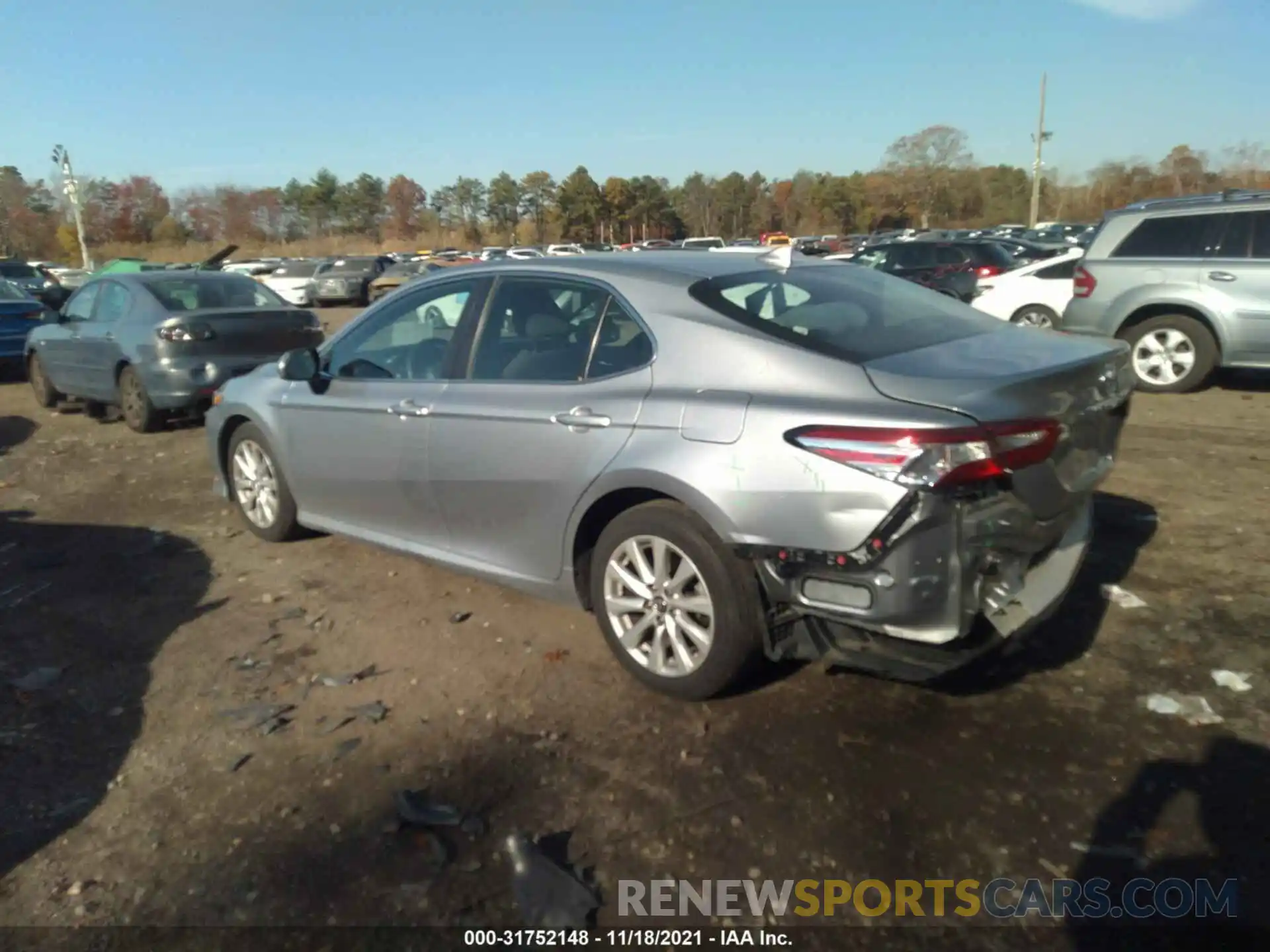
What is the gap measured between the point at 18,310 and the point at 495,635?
1280cm

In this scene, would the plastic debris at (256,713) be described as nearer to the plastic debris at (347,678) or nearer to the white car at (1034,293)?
the plastic debris at (347,678)

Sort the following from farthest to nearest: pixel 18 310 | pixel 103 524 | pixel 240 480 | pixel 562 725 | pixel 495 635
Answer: pixel 18 310 → pixel 103 524 → pixel 240 480 → pixel 495 635 → pixel 562 725

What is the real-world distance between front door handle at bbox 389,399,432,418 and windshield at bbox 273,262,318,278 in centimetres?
2944

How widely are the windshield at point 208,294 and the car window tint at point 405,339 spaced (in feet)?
16.3

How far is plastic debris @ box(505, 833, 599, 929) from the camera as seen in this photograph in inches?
104

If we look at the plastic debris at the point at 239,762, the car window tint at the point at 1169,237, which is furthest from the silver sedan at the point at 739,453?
the car window tint at the point at 1169,237

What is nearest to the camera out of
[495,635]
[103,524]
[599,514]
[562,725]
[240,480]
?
[562,725]

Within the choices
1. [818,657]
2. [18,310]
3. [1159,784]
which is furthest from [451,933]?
[18,310]

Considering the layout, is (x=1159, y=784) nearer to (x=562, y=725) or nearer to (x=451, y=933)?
(x=562, y=725)

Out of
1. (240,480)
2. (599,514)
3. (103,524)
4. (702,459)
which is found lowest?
(103,524)

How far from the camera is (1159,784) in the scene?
3.12 m

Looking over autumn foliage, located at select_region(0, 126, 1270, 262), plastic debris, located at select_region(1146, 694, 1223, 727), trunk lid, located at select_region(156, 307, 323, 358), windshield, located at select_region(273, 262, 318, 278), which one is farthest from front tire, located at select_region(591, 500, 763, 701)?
autumn foliage, located at select_region(0, 126, 1270, 262)

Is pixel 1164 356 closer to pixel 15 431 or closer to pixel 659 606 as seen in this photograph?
pixel 659 606

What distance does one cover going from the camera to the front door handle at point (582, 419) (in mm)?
3773
